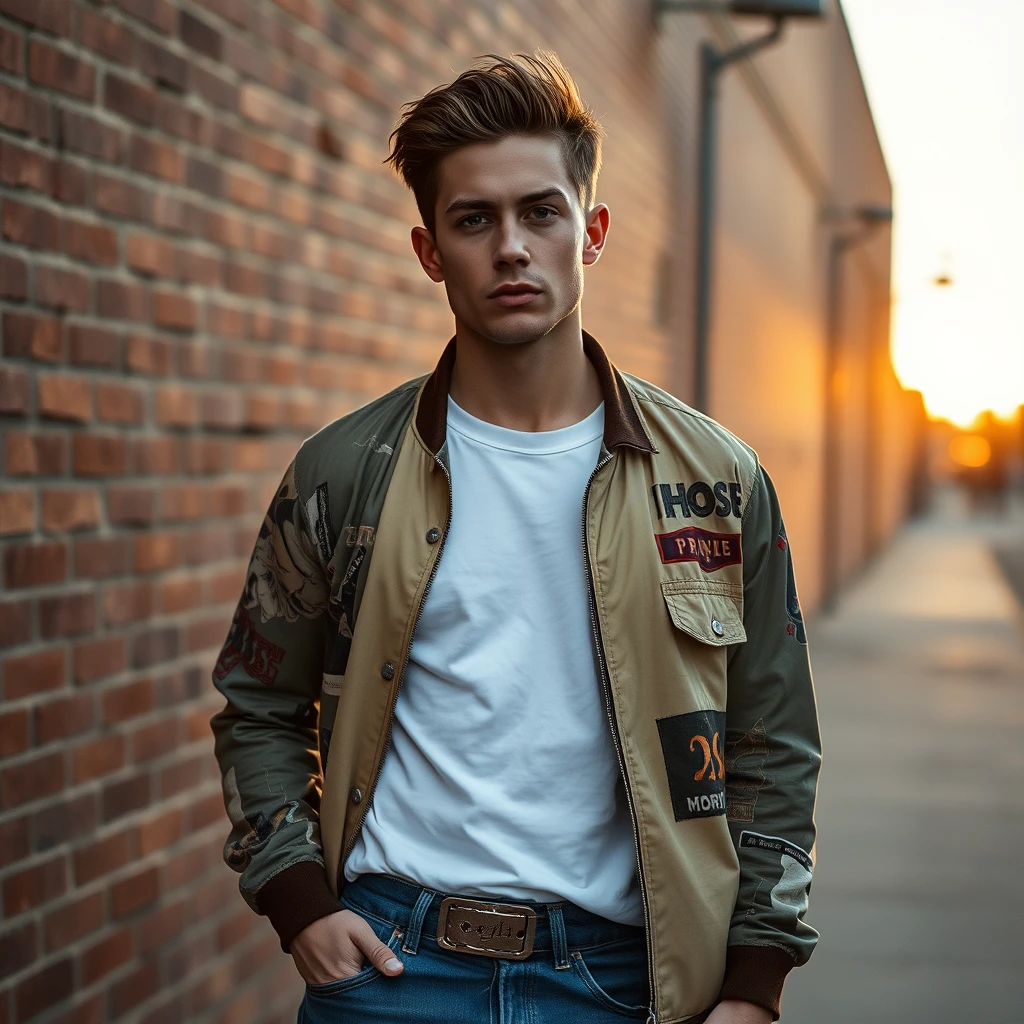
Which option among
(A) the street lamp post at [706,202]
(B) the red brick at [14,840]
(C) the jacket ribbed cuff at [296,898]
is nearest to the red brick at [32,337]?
(B) the red brick at [14,840]

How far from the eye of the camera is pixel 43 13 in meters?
2.54

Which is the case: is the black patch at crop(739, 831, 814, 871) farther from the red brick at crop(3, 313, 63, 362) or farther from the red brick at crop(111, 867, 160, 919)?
the red brick at crop(3, 313, 63, 362)

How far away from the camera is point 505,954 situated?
2.04 m

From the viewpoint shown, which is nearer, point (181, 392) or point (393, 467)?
point (393, 467)

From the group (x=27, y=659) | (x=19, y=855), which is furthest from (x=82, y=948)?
(x=27, y=659)

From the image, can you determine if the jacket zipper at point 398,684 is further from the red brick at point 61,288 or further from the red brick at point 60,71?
the red brick at point 60,71

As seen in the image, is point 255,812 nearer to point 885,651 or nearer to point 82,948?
point 82,948

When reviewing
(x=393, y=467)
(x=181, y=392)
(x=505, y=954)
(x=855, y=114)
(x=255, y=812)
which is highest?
(x=855, y=114)

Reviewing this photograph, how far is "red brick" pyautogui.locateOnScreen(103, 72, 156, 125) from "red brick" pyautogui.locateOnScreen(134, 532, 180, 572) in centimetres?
91

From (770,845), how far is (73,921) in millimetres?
1469

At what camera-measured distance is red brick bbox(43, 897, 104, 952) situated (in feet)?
8.73

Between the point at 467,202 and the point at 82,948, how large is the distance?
1740 mm

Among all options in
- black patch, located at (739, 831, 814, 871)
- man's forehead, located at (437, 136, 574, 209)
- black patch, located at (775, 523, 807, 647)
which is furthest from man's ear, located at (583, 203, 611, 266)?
black patch, located at (739, 831, 814, 871)

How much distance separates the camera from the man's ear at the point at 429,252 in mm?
2260
